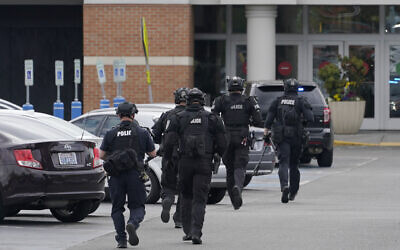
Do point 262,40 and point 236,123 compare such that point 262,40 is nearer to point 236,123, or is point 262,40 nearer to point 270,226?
point 236,123

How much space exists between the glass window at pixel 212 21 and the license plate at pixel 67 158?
22464 mm

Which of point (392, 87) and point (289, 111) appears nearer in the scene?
point (289, 111)

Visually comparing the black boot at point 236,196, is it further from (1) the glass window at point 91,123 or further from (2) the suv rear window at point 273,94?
(2) the suv rear window at point 273,94

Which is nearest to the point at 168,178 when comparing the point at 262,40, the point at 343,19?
the point at 262,40

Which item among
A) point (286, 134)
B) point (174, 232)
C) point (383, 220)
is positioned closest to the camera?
point (174, 232)

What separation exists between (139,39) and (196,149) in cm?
2105

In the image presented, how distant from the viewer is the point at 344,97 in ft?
110

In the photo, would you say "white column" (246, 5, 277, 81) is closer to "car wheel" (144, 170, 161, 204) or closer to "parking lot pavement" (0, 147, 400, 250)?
"parking lot pavement" (0, 147, 400, 250)

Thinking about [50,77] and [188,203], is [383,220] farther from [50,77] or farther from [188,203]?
[50,77]

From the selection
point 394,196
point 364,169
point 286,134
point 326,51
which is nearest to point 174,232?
point 286,134

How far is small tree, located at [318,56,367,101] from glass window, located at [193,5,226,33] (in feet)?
13.4

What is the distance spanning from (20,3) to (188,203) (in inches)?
909

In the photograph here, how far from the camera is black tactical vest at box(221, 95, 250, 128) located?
15656mm

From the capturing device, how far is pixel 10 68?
36.4 m
